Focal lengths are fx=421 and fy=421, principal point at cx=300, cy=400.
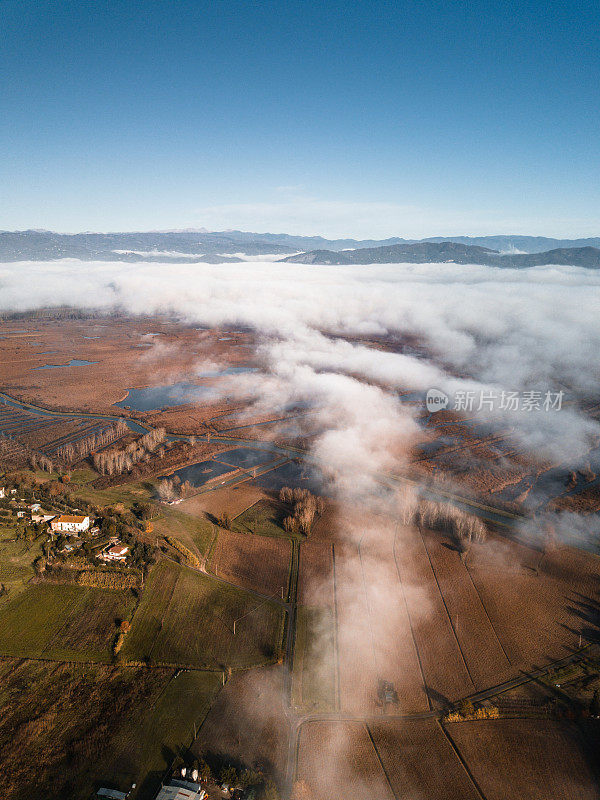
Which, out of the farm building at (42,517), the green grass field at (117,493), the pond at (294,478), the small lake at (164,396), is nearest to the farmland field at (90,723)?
the farm building at (42,517)

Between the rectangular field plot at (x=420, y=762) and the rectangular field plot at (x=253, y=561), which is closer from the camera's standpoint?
the rectangular field plot at (x=420, y=762)

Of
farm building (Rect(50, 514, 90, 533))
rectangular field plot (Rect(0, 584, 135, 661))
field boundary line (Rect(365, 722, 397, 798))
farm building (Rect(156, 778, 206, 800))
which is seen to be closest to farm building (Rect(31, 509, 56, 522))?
farm building (Rect(50, 514, 90, 533))

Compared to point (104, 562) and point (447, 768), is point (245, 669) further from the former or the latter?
point (104, 562)

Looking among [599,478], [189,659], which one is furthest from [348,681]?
[599,478]

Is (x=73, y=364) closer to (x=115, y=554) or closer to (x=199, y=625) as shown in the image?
(x=115, y=554)

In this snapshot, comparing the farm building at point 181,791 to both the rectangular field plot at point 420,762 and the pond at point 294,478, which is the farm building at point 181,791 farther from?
the pond at point 294,478

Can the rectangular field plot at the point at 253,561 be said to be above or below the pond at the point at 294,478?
above
